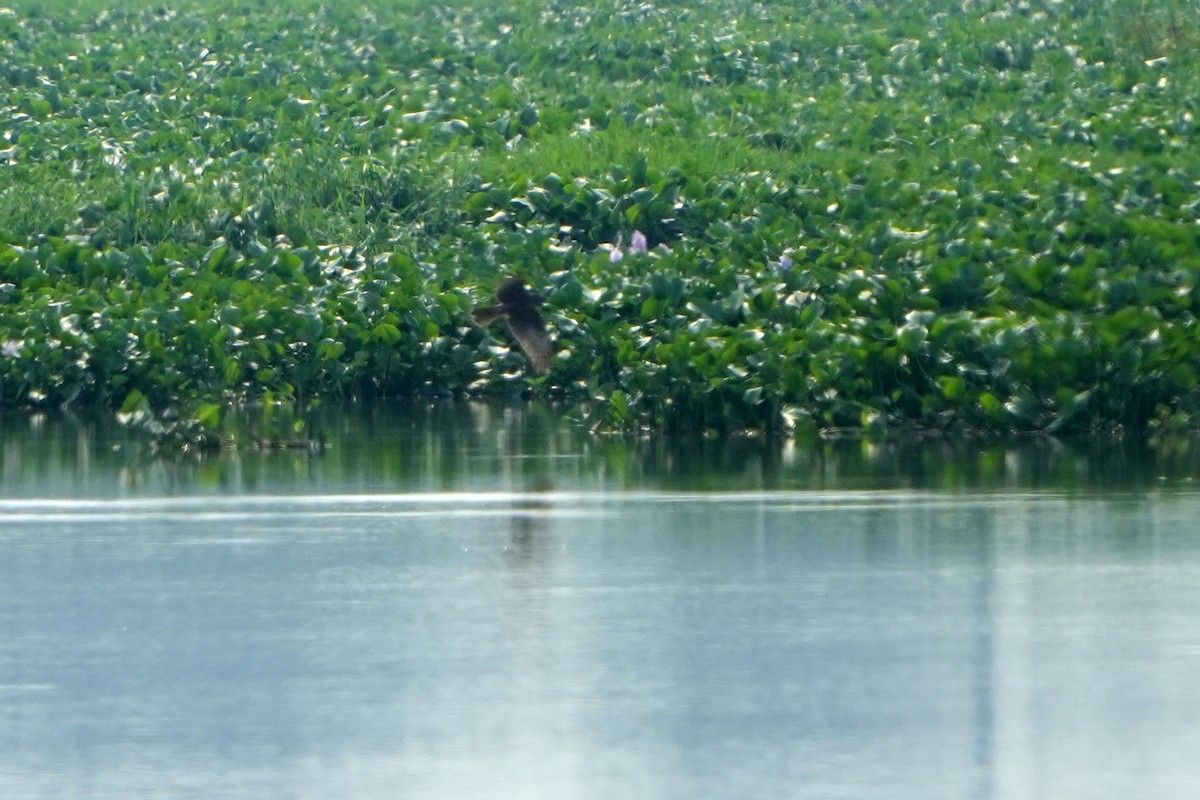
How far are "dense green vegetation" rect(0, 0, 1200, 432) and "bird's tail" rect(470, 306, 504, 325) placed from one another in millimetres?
412

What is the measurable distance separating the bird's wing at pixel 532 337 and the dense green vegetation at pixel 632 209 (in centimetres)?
11

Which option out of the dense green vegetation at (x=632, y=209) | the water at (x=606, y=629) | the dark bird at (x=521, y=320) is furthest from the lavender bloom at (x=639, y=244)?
the water at (x=606, y=629)

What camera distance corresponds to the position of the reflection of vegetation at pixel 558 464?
8.48 m

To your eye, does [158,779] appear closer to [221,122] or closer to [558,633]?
[558,633]

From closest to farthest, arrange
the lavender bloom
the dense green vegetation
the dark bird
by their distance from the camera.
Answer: the dense green vegetation < the dark bird < the lavender bloom

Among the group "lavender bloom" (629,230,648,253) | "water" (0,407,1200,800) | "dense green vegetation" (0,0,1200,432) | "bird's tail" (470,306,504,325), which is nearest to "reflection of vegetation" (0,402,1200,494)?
"water" (0,407,1200,800)

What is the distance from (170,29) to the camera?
23.3 metres

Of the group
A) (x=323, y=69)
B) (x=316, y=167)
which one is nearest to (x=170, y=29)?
(x=323, y=69)

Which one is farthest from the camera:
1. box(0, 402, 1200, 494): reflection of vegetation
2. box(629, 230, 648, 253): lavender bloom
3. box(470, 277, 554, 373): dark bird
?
box(629, 230, 648, 253): lavender bloom

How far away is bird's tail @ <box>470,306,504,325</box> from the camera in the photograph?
11.5m

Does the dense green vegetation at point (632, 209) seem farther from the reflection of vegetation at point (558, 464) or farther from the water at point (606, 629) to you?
the water at point (606, 629)

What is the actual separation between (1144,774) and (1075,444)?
5.05m

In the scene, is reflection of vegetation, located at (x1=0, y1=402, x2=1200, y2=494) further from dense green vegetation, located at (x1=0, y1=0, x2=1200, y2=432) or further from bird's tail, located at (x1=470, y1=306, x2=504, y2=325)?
bird's tail, located at (x1=470, y1=306, x2=504, y2=325)

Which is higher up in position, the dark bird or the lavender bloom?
the lavender bloom
